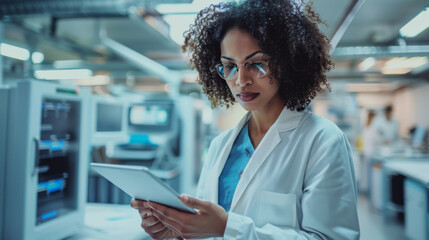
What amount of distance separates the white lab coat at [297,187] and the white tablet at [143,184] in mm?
181

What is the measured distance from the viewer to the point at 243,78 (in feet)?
3.22

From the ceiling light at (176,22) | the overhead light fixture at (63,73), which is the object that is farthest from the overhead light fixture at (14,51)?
the ceiling light at (176,22)

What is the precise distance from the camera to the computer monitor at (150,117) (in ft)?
10.9

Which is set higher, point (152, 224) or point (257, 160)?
point (257, 160)

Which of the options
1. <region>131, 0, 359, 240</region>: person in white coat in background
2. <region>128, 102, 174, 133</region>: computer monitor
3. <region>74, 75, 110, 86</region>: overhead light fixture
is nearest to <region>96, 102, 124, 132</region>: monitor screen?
<region>128, 102, 174, 133</region>: computer monitor

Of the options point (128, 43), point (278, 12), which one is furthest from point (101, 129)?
point (128, 43)

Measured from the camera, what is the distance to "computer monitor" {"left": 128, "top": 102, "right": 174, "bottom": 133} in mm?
3311

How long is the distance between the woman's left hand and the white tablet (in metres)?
0.02

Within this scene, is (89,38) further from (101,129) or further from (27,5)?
(101,129)

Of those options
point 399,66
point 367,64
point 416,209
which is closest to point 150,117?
point 416,209

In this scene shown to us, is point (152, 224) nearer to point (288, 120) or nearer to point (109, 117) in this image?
point (288, 120)

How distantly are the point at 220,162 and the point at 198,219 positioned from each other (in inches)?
14.7

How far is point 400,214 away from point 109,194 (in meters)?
4.65

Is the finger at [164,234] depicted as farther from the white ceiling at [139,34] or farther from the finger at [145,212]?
the white ceiling at [139,34]
